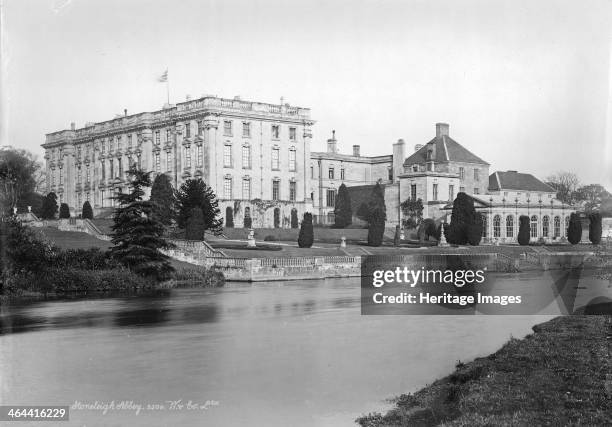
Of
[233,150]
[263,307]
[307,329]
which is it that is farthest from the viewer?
[233,150]

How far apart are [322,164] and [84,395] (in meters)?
69.8

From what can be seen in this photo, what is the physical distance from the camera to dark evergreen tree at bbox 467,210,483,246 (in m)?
61.4

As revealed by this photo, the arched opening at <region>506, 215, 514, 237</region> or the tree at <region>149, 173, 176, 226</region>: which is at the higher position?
the tree at <region>149, 173, 176, 226</region>

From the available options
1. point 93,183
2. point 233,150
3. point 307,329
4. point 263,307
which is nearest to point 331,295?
point 263,307

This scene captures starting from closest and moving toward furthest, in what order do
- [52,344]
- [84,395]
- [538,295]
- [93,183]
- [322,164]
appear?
[84,395] → [52,344] → [538,295] → [93,183] → [322,164]

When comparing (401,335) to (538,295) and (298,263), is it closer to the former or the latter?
(538,295)

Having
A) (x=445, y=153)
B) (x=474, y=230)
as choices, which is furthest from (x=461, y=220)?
(x=445, y=153)

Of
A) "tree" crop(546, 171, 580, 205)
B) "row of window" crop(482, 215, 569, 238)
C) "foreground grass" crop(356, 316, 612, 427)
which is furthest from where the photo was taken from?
"tree" crop(546, 171, 580, 205)

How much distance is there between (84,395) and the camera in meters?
15.3

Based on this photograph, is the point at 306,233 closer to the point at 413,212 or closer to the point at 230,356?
the point at 413,212

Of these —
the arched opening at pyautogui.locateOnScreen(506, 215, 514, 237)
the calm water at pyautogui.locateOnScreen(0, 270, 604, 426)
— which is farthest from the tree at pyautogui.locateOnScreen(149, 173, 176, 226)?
the arched opening at pyautogui.locateOnScreen(506, 215, 514, 237)

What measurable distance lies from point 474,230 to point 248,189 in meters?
18.6

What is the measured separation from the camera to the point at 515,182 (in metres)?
80.9

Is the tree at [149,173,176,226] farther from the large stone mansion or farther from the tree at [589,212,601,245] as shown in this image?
the tree at [589,212,601,245]
